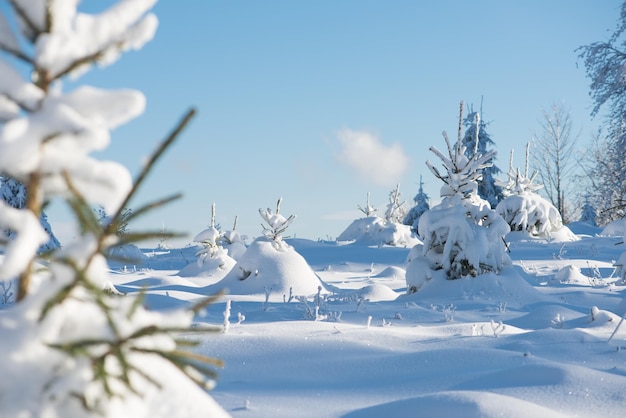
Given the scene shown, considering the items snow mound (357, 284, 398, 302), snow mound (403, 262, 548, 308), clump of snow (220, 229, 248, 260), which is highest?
clump of snow (220, 229, 248, 260)

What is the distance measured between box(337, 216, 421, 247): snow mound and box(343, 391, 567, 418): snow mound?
1749cm

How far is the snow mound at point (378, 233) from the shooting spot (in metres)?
22.3

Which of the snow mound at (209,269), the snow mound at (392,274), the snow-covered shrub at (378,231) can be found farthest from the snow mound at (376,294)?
the snow-covered shrub at (378,231)

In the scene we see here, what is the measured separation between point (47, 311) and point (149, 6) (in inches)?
23.4

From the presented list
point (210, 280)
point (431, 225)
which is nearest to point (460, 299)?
point (431, 225)

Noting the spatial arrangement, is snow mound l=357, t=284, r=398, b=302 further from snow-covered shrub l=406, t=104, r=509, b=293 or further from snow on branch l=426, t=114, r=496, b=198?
snow on branch l=426, t=114, r=496, b=198

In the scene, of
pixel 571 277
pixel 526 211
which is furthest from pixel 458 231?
pixel 526 211

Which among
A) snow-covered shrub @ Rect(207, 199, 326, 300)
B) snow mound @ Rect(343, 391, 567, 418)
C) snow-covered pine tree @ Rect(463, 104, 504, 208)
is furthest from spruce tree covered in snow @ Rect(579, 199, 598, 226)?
snow mound @ Rect(343, 391, 567, 418)

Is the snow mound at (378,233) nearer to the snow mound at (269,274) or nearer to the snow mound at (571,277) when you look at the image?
the snow mound at (571,277)

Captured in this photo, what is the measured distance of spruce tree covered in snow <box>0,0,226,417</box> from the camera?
102 cm

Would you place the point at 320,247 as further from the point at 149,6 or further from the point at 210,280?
the point at 149,6

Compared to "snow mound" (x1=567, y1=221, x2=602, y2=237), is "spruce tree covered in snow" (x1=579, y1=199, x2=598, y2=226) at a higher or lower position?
higher

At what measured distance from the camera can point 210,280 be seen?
1381 cm

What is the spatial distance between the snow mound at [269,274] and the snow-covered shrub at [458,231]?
2.12 metres
